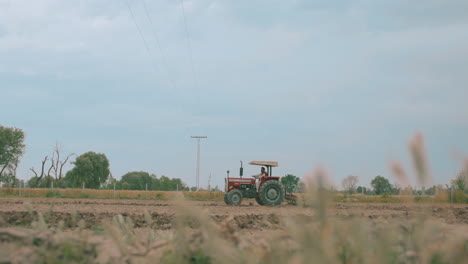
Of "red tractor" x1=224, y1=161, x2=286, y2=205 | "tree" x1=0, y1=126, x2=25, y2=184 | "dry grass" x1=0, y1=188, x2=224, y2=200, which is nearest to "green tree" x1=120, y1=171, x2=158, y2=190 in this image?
"tree" x1=0, y1=126, x2=25, y2=184

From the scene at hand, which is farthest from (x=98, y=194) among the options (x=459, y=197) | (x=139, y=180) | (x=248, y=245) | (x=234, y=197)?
(x=139, y=180)

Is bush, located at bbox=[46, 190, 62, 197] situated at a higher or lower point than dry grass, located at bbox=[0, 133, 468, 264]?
lower

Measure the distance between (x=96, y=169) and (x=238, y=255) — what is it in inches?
3500

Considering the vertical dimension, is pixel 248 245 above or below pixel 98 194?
above

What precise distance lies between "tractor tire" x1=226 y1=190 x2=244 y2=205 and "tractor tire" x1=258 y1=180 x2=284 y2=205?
1094 mm

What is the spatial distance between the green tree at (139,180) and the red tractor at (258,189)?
10413cm

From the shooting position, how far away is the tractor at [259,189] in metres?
22.2

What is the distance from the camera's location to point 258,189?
909 inches

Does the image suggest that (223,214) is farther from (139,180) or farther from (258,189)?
(139,180)

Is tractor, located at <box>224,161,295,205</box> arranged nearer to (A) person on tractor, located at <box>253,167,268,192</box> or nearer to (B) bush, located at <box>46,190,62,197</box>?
(A) person on tractor, located at <box>253,167,268,192</box>

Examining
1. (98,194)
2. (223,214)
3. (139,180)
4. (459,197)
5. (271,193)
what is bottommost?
(223,214)

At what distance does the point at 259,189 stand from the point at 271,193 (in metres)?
0.73

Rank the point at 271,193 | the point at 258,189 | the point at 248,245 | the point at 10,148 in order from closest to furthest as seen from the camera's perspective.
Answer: the point at 248,245 → the point at 271,193 → the point at 258,189 → the point at 10,148

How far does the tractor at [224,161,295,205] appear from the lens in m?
22.2
